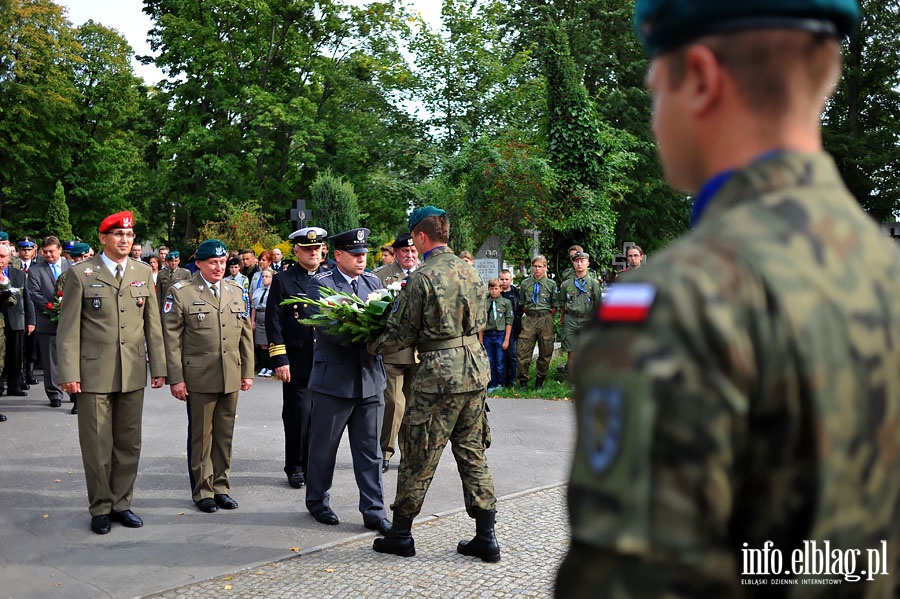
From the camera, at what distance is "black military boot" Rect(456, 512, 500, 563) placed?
18.2 feet

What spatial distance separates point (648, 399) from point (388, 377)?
7492 millimetres

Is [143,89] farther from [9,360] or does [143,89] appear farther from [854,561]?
[854,561]

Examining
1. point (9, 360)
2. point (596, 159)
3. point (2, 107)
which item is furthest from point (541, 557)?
point (2, 107)

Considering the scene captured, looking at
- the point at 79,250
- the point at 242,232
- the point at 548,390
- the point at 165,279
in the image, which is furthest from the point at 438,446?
the point at 242,232

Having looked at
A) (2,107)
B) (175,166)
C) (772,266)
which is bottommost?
(772,266)

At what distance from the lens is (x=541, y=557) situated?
5602 mm

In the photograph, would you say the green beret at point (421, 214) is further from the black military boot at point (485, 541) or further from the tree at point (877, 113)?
the tree at point (877, 113)

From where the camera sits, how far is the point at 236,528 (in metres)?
6.34

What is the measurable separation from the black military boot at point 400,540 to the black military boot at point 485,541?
42 cm

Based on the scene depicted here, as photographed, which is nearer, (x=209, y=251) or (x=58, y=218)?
(x=209, y=251)

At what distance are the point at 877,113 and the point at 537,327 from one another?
24590 millimetres

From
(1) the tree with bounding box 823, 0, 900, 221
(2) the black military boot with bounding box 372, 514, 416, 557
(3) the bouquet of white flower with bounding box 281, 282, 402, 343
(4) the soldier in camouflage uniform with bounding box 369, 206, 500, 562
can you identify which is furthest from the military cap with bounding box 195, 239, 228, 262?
(1) the tree with bounding box 823, 0, 900, 221

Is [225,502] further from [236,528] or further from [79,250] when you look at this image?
[79,250]

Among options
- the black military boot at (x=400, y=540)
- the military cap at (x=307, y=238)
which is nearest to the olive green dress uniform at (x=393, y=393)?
the military cap at (x=307, y=238)
